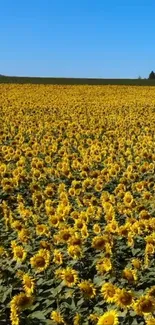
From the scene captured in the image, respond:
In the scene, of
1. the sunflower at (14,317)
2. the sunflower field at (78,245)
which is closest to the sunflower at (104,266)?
the sunflower field at (78,245)

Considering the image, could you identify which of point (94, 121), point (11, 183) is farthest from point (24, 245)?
point (94, 121)

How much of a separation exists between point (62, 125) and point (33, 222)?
9.59m

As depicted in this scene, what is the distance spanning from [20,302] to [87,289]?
0.62 meters

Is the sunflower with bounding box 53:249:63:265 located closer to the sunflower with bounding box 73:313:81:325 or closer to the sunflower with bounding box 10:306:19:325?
the sunflower with bounding box 73:313:81:325

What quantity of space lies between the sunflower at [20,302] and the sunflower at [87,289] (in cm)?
47

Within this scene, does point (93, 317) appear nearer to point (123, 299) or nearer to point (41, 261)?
point (123, 299)

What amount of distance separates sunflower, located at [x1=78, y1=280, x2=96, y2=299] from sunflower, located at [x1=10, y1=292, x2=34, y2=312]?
0.47m

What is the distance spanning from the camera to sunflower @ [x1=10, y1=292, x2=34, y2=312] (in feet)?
13.9

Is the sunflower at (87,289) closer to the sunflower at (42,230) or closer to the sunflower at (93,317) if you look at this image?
the sunflower at (93,317)

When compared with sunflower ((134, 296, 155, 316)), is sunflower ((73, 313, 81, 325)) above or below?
below

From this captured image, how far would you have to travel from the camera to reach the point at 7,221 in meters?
6.52

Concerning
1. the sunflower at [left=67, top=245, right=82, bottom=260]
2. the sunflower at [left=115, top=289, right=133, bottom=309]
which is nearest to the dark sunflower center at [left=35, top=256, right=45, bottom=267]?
the sunflower at [left=67, top=245, right=82, bottom=260]

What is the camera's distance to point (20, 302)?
169 inches

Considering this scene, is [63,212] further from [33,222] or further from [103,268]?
[103,268]
